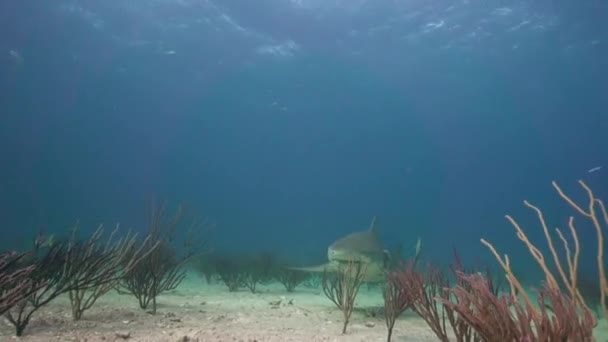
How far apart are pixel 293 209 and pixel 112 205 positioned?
177 feet

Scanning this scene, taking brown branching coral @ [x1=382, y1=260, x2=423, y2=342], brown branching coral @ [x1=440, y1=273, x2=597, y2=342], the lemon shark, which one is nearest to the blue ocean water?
the lemon shark

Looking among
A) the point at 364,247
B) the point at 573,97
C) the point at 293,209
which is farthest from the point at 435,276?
the point at 293,209

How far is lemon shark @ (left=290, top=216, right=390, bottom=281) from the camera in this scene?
7750 mm

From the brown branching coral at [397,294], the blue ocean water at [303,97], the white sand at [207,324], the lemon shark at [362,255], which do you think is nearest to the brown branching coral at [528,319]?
the brown branching coral at [397,294]

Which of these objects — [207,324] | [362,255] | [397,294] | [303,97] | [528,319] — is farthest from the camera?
[303,97]

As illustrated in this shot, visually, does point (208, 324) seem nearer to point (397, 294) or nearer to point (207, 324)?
point (207, 324)

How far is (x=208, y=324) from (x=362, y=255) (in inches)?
137

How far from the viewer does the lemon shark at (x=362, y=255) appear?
7750 millimetres

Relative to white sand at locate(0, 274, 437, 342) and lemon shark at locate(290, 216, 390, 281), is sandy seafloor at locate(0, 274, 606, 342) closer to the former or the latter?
white sand at locate(0, 274, 437, 342)

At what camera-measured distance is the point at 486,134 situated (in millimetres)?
A: 49562

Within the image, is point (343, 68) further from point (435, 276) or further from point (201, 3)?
point (435, 276)

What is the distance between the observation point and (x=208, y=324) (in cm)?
565

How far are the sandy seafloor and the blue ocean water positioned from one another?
230cm

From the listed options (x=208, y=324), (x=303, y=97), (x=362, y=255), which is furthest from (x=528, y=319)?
(x=303, y=97)
